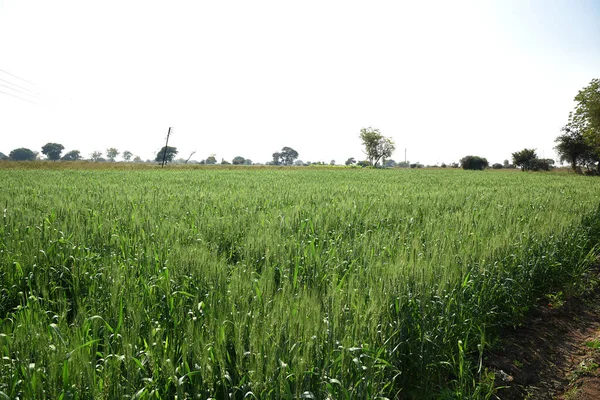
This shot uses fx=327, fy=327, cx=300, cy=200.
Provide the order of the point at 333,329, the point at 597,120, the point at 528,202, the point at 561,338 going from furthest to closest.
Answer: the point at 597,120
the point at 528,202
the point at 561,338
the point at 333,329

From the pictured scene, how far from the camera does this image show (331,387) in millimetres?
1883

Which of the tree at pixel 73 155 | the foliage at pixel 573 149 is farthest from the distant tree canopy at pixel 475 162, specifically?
the tree at pixel 73 155

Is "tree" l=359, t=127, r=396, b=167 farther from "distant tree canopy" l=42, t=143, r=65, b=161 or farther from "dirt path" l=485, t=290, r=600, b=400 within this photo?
"distant tree canopy" l=42, t=143, r=65, b=161

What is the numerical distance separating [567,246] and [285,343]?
6140mm

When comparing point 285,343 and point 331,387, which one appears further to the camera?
point 285,343

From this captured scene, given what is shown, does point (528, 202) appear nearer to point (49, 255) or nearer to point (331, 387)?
point (331, 387)

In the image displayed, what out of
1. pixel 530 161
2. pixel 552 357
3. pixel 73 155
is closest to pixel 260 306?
pixel 552 357

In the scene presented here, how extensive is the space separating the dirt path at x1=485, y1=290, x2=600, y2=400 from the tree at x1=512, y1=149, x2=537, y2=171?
8488 cm

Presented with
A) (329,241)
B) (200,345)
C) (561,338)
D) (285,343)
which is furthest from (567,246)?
(200,345)

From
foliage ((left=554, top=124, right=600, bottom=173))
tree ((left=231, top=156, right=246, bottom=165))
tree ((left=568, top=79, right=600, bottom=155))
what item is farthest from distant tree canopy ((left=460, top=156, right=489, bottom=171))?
tree ((left=231, top=156, right=246, bottom=165))

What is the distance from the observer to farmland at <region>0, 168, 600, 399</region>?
6.25 ft

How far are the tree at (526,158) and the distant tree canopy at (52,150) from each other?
193577 mm

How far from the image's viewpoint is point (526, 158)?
75062mm

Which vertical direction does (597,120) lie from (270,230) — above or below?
above
